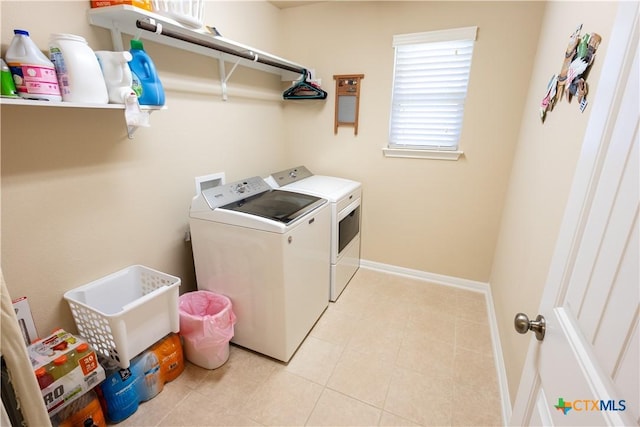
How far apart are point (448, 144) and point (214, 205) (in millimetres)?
1924

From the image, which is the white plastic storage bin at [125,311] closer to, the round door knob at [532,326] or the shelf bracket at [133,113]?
the shelf bracket at [133,113]

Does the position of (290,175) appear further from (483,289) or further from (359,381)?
(483,289)

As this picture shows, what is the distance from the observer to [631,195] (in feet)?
1.65

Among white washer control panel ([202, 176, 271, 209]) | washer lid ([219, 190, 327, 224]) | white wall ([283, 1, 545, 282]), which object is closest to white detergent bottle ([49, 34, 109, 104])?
white washer control panel ([202, 176, 271, 209])

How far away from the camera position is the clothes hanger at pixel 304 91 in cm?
268

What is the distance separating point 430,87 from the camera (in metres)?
2.47

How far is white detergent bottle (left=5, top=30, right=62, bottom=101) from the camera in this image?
1.09 m

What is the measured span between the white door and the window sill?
6.08ft

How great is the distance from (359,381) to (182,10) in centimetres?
221

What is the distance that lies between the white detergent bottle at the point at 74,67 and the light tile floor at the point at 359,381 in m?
1.56

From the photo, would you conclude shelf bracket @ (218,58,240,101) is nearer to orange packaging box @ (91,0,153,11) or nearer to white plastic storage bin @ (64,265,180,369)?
orange packaging box @ (91,0,153,11)

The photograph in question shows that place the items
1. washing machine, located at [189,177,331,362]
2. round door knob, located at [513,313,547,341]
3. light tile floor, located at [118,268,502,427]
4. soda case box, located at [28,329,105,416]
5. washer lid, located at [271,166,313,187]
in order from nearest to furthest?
round door knob, located at [513,313,547,341], soda case box, located at [28,329,105,416], light tile floor, located at [118,268,502,427], washing machine, located at [189,177,331,362], washer lid, located at [271,166,313,187]

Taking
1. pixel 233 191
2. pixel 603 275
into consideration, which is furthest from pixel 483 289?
pixel 603 275

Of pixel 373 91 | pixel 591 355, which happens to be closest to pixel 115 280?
pixel 591 355
